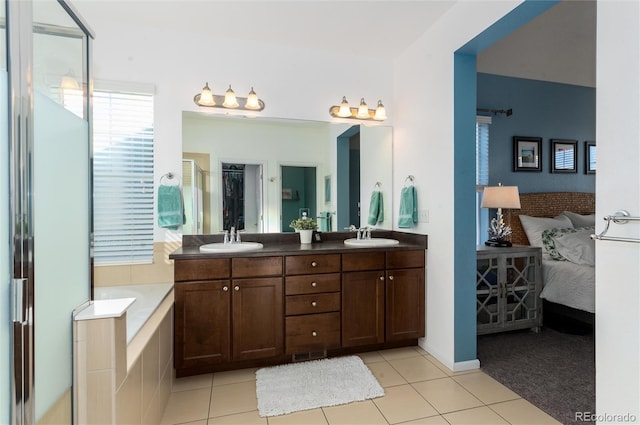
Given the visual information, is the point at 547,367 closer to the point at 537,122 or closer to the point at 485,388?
the point at 485,388

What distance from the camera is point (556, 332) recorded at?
289cm

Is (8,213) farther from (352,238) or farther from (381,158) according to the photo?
(381,158)

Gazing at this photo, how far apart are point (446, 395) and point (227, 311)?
5.07ft

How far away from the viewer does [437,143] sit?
2.44 metres

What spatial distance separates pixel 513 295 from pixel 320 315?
1798 mm

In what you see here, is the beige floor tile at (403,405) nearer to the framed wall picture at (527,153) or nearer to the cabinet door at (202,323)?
the cabinet door at (202,323)

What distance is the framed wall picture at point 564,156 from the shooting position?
3742 mm

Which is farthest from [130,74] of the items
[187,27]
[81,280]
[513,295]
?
[513,295]

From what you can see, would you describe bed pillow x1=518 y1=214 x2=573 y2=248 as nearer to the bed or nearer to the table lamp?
the bed

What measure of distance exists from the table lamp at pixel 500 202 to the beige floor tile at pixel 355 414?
77.0 inches

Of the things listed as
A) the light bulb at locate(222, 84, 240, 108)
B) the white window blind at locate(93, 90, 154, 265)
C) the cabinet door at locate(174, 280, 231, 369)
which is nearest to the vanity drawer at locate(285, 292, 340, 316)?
the cabinet door at locate(174, 280, 231, 369)

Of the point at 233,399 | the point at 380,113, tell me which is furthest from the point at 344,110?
the point at 233,399
